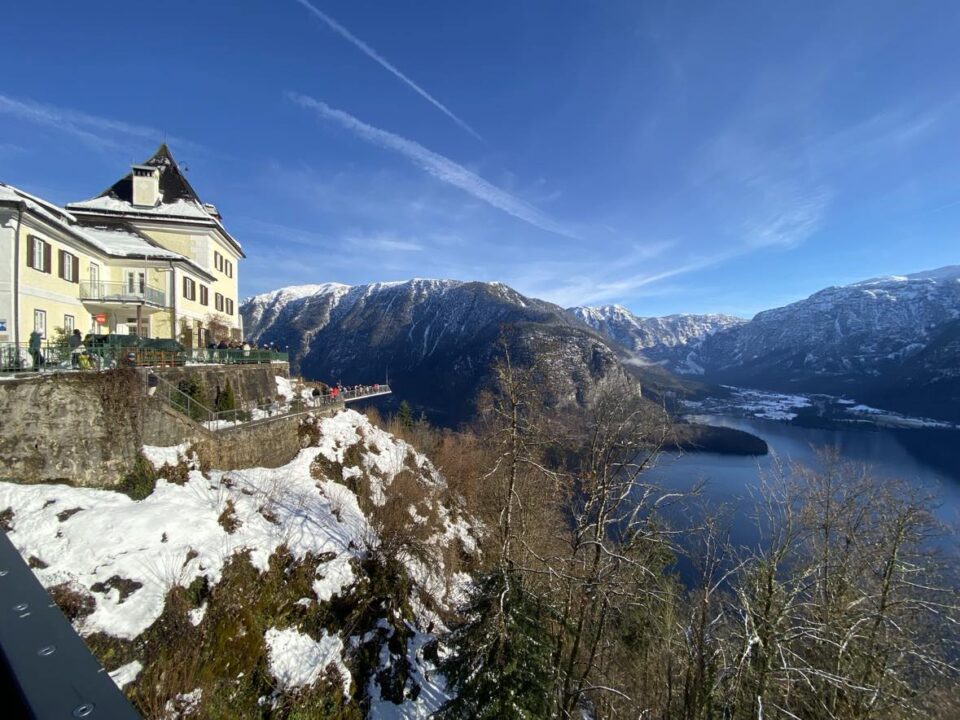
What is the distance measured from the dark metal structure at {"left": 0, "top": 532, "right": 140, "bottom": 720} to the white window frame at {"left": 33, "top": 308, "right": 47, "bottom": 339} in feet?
87.2

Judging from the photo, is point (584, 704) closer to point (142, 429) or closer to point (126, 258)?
point (142, 429)

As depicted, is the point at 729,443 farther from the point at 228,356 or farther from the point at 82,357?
the point at 82,357

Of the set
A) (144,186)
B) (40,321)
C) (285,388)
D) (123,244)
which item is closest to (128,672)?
(40,321)

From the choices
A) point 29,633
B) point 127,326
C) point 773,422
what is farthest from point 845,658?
point 773,422

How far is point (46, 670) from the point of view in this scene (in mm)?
1425

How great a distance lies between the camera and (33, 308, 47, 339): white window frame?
20677 millimetres

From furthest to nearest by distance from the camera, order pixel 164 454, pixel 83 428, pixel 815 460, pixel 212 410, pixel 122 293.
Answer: pixel 815 460
pixel 122 293
pixel 212 410
pixel 164 454
pixel 83 428

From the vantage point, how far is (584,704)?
19406mm

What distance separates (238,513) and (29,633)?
51.2ft

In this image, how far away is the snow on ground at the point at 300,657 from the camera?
1215 centimetres

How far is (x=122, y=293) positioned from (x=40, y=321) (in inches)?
203

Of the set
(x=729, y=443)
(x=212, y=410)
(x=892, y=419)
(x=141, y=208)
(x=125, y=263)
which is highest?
(x=141, y=208)

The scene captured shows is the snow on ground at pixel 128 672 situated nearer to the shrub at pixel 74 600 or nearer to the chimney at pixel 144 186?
the shrub at pixel 74 600

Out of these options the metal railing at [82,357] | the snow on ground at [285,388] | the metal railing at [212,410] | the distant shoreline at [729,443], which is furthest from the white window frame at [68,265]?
the distant shoreline at [729,443]
